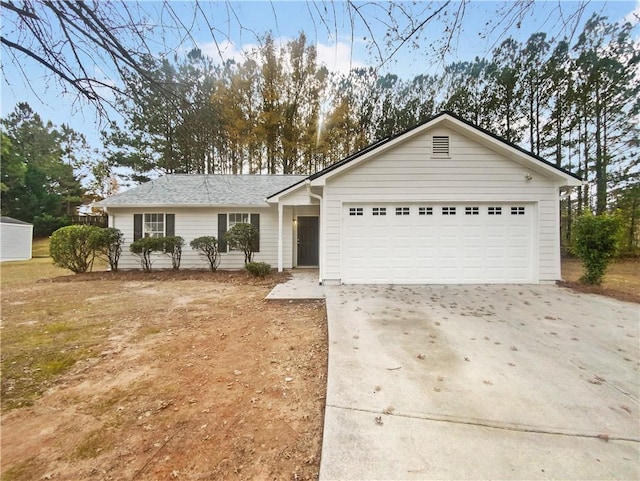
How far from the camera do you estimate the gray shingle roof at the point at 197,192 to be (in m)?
11.0

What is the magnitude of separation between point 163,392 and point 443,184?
25.5 feet

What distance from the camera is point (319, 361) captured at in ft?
11.5

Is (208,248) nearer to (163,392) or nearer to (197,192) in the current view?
(197,192)

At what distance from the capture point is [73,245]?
10109mm

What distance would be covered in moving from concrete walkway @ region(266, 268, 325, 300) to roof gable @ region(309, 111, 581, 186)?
113 inches

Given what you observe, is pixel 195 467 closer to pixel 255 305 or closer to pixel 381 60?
pixel 381 60

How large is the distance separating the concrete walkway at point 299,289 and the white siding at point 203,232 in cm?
235

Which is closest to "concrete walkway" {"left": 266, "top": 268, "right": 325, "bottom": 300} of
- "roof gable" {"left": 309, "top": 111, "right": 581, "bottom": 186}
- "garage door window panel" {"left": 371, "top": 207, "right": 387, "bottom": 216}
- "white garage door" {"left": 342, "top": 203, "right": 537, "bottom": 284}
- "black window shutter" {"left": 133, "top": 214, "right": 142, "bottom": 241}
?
"white garage door" {"left": 342, "top": 203, "right": 537, "bottom": 284}

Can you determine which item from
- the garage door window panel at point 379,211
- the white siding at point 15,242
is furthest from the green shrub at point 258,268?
the white siding at point 15,242

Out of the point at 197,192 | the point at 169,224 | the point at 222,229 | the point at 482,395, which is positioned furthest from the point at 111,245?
the point at 482,395

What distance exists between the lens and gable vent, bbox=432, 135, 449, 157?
7898 mm

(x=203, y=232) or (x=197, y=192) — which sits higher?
(x=197, y=192)

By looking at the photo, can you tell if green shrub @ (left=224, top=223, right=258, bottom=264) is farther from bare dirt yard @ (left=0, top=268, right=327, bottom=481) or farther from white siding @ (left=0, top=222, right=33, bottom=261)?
white siding @ (left=0, top=222, right=33, bottom=261)

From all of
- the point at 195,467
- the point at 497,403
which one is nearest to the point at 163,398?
the point at 195,467
